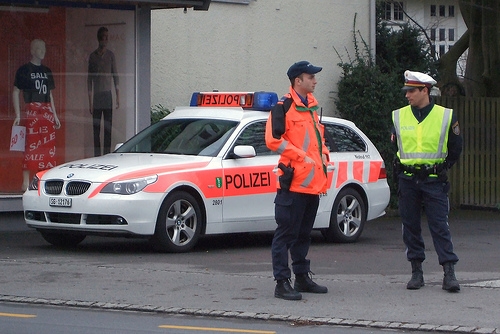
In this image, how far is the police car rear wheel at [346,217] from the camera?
1325 centimetres

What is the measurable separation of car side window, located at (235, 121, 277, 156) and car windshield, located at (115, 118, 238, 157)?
15 cm

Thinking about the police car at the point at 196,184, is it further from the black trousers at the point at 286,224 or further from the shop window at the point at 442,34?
the shop window at the point at 442,34

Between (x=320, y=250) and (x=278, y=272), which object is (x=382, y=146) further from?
(x=278, y=272)

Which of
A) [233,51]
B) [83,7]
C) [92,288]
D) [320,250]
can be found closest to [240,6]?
[233,51]

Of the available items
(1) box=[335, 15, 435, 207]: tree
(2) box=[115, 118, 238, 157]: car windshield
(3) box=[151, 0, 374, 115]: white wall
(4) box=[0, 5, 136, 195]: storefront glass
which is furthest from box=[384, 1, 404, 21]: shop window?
(2) box=[115, 118, 238, 157]: car windshield

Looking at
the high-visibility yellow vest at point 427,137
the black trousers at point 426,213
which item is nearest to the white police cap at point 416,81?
the high-visibility yellow vest at point 427,137

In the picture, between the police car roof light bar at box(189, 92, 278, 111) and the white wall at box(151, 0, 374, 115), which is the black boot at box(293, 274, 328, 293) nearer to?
the police car roof light bar at box(189, 92, 278, 111)

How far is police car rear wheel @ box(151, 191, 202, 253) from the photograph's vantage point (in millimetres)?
11555

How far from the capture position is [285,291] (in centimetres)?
877

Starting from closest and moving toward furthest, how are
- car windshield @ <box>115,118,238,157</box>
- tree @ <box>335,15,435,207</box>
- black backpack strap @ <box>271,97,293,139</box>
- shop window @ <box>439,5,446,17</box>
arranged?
1. black backpack strap @ <box>271,97,293,139</box>
2. car windshield @ <box>115,118,238,157</box>
3. tree @ <box>335,15,435,207</box>
4. shop window @ <box>439,5,446,17</box>

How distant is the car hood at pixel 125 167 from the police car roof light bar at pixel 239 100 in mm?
1333

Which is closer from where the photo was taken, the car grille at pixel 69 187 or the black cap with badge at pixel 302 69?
the black cap with badge at pixel 302 69

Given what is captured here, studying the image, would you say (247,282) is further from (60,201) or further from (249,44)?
(249,44)

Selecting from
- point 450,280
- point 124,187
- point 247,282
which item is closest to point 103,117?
point 124,187
